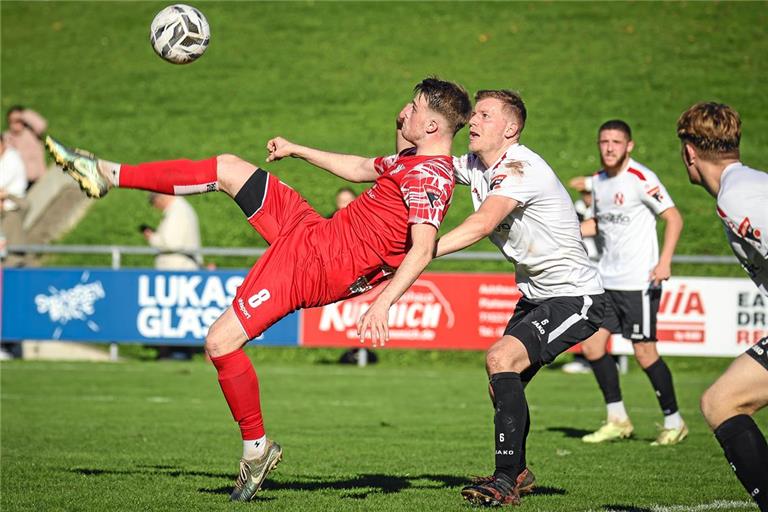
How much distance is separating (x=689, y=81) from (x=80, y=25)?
65.6 feet

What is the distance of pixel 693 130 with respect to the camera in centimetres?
561

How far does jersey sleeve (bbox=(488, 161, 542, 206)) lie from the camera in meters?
6.78

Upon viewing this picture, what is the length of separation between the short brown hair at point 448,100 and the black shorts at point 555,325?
1.31 m

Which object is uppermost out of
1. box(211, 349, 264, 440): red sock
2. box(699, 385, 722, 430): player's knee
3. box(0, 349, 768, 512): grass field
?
box(699, 385, 722, 430): player's knee

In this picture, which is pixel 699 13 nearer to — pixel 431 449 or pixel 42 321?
pixel 42 321

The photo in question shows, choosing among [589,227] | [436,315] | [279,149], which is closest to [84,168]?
[279,149]

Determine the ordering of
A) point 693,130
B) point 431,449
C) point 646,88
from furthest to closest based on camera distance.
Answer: point 646,88
point 431,449
point 693,130

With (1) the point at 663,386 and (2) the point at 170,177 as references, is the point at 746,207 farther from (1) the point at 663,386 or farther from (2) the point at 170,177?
(1) the point at 663,386

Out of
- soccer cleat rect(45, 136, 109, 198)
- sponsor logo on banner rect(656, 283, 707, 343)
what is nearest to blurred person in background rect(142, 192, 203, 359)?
sponsor logo on banner rect(656, 283, 707, 343)

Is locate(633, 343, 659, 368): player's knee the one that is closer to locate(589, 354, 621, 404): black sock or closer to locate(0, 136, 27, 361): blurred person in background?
locate(589, 354, 621, 404): black sock

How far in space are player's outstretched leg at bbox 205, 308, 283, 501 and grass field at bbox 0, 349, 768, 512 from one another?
17 cm

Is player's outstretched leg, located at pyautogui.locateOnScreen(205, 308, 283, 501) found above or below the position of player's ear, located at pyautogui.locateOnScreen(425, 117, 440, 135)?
below

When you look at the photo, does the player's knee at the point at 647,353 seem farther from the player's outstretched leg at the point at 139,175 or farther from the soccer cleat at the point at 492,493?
the player's outstretched leg at the point at 139,175

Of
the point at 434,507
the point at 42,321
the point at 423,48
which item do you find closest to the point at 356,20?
the point at 423,48
